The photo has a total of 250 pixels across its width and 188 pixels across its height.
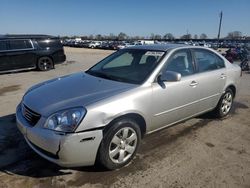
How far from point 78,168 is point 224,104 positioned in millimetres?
3420

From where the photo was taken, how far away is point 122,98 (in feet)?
10.7

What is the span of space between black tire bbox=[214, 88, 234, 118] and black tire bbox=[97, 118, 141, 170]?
8.08 feet

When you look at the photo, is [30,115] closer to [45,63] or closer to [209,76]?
[209,76]

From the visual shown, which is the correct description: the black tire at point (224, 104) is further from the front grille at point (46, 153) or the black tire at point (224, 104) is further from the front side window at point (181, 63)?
the front grille at point (46, 153)

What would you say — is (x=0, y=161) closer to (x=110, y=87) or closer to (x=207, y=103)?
(x=110, y=87)

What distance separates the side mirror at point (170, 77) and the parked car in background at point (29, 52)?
922 cm

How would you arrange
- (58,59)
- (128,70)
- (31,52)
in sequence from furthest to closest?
(58,59), (31,52), (128,70)

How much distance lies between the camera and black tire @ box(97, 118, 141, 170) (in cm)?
313

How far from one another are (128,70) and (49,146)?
73.7 inches

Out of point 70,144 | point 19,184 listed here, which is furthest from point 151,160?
point 19,184

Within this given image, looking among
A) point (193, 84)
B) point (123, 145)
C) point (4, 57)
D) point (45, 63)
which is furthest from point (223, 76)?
point (45, 63)

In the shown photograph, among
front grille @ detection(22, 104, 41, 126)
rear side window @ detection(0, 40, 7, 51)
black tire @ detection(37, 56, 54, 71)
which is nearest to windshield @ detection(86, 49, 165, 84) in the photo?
front grille @ detection(22, 104, 41, 126)

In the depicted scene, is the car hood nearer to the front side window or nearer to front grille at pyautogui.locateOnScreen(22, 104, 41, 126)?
front grille at pyautogui.locateOnScreen(22, 104, 41, 126)

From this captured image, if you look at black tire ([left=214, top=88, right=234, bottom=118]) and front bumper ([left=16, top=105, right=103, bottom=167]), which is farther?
black tire ([left=214, top=88, right=234, bottom=118])
